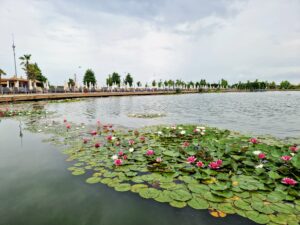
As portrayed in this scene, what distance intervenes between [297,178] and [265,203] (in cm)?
92

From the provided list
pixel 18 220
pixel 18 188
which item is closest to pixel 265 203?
pixel 18 220

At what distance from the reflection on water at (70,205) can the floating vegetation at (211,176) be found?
0.54 ft

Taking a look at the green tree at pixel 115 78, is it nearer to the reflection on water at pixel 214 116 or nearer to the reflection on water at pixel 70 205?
the reflection on water at pixel 214 116

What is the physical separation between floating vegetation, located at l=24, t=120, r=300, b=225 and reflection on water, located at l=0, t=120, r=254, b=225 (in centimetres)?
16

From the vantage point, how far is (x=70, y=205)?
2.75 meters

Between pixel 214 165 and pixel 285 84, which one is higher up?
pixel 285 84

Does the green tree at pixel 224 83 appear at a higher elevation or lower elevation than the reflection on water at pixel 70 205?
higher

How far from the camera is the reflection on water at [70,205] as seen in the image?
241 centimetres

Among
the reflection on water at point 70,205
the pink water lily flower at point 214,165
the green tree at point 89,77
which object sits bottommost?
the reflection on water at point 70,205

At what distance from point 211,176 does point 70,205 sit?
2.51m

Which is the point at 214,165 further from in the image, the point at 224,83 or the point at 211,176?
the point at 224,83

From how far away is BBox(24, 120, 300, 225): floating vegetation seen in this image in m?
2.63

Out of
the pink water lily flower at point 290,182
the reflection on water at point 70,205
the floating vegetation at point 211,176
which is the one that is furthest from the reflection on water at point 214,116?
the reflection on water at point 70,205

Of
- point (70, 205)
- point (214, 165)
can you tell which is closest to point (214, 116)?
point (214, 165)
